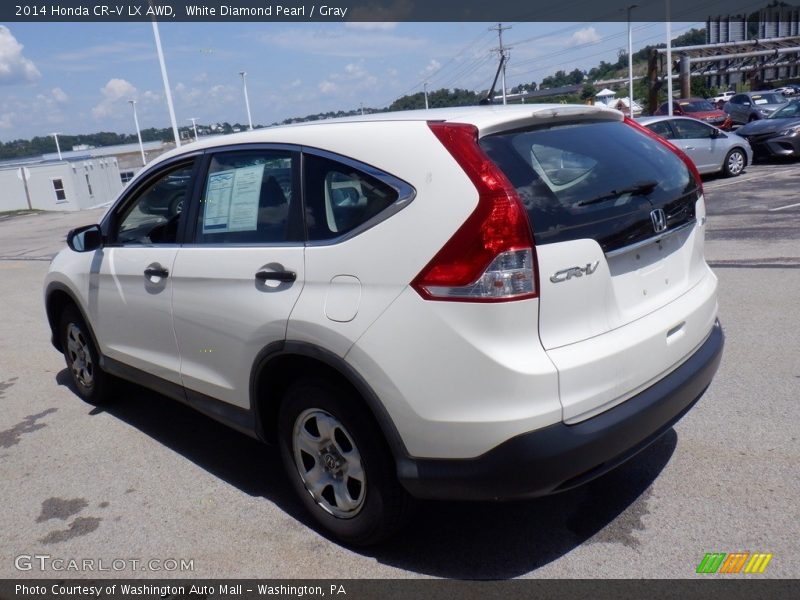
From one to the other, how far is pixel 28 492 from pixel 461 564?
257 centimetres

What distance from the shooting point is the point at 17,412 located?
17.6 feet

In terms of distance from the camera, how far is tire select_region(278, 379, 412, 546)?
291 centimetres

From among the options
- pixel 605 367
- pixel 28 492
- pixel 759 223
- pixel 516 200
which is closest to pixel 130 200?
pixel 28 492

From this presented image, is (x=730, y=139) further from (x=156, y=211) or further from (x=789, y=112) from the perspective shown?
(x=156, y=211)

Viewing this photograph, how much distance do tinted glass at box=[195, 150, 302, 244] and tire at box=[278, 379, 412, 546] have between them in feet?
2.45

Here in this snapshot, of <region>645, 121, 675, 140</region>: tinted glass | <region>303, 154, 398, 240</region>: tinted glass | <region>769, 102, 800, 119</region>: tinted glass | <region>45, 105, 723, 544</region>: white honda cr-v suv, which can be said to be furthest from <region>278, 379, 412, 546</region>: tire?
<region>769, 102, 800, 119</region>: tinted glass

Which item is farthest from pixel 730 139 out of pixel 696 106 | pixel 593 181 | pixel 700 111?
pixel 593 181

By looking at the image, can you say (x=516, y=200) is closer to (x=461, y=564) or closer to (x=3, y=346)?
(x=461, y=564)

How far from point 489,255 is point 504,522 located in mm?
1437

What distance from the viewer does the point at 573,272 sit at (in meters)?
2.63

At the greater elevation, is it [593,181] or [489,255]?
[593,181]

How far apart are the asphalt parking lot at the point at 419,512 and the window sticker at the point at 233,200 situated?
143cm

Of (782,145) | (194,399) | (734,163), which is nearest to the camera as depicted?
(194,399)

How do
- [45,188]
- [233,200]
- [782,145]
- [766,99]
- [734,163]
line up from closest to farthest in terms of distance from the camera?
[233,200]
[734,163]
[782,145]
[766,99]
[45,188]
